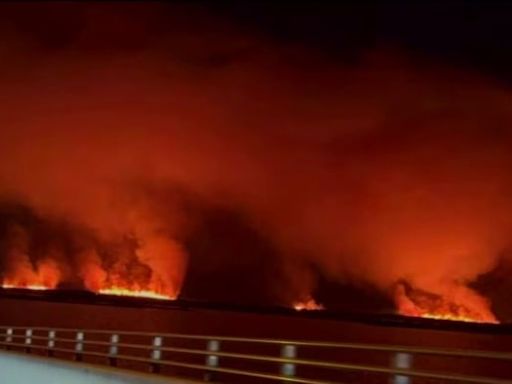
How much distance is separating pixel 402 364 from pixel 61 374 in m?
6.50

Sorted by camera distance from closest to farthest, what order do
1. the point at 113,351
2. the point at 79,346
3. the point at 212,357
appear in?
the point at 212,357
the point at 113,351
the point at 79,346

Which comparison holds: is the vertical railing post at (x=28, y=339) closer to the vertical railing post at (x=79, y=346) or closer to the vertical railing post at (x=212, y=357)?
the vertical railing post at (x=79, y=346)

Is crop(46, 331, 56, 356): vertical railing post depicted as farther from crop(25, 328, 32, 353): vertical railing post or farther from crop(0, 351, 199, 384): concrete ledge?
crop(0, 351, 199, 384): concrete ledge

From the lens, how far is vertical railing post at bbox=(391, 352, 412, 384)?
40.3ft

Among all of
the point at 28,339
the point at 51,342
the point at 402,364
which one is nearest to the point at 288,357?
the point at 402,364

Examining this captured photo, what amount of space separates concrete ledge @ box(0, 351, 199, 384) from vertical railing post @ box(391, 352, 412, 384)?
3.09 meters

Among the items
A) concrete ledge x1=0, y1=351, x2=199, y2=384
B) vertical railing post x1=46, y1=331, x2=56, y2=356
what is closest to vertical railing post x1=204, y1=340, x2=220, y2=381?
concrete ledge x1=0, y1=351, x2=199, y2=384

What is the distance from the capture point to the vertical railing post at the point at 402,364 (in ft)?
40.3

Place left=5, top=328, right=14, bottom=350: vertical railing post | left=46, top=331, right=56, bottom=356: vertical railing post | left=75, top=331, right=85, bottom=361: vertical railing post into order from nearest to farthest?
left=75, top=331, right=85, bottom=361: vertical railing post
left=46, top=331, right=56, bottom=356: vertical railing post
left=5, top=328, right=14, bottom=350: vertical railing post

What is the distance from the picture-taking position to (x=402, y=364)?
12.5 meters

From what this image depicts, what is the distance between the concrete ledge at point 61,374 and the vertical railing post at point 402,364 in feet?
10.1

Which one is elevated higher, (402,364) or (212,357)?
(212,357)

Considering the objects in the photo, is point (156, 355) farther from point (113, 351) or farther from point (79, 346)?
point (79, 346)

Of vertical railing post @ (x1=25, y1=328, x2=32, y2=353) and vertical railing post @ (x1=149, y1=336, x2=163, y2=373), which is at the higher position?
vertical railing post @ (x1=25, y1=328, x2=32, y2=353)
